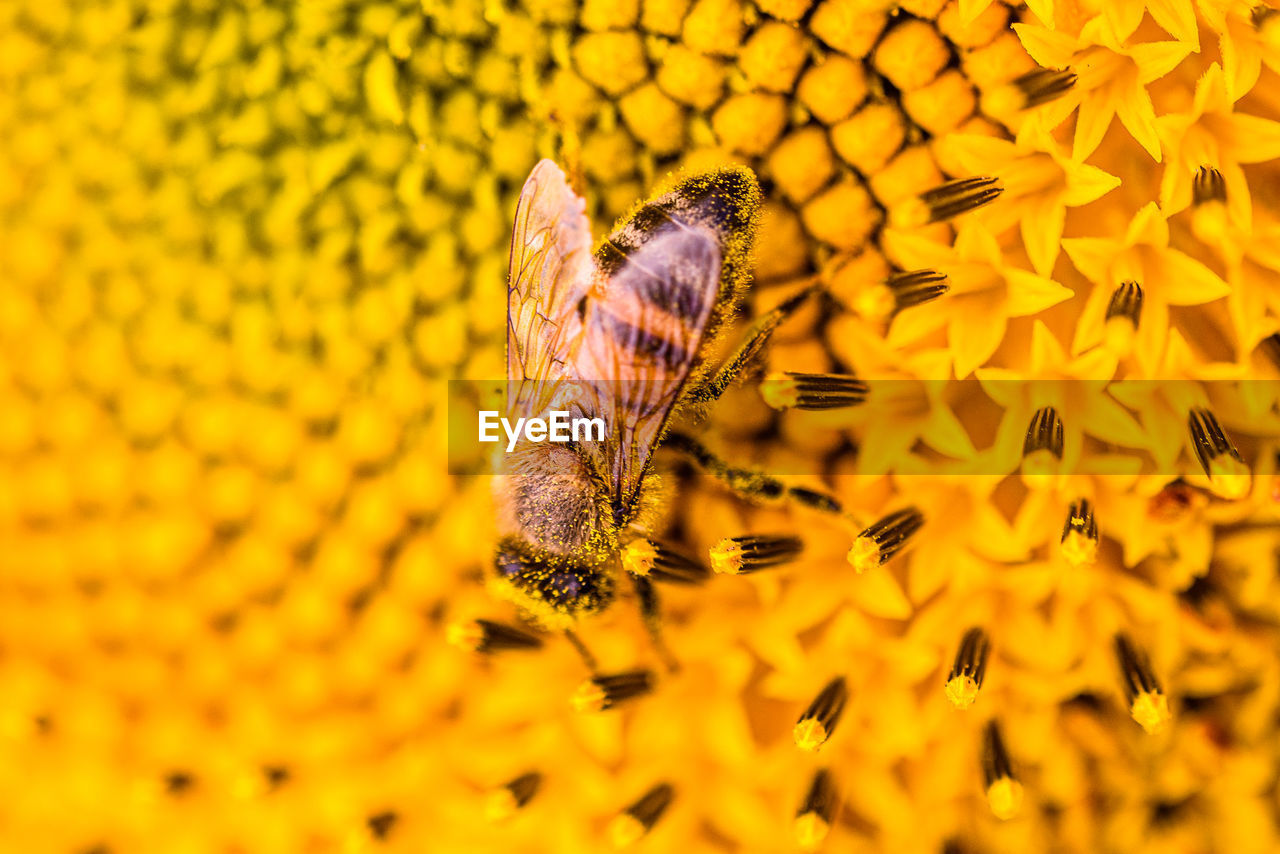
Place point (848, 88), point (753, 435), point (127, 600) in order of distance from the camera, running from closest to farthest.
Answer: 1. point (848, 88)
2. point (753, 435)
3. point (127, 600)

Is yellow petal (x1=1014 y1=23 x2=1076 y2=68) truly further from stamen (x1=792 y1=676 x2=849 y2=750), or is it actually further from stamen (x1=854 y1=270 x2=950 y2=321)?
stamen (x1=792 y1=676 x2=849 y2=750)

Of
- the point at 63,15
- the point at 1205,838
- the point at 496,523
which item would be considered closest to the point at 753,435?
the point at 496,523

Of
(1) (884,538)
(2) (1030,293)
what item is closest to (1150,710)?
(1) (884,538)

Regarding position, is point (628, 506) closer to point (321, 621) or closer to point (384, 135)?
point (321, 621)

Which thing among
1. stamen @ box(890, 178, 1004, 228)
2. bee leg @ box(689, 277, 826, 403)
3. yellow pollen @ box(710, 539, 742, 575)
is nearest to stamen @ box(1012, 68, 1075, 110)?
stamen @ box(890, 178, 1004, 228)

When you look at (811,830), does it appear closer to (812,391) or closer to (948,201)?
(812,391)
